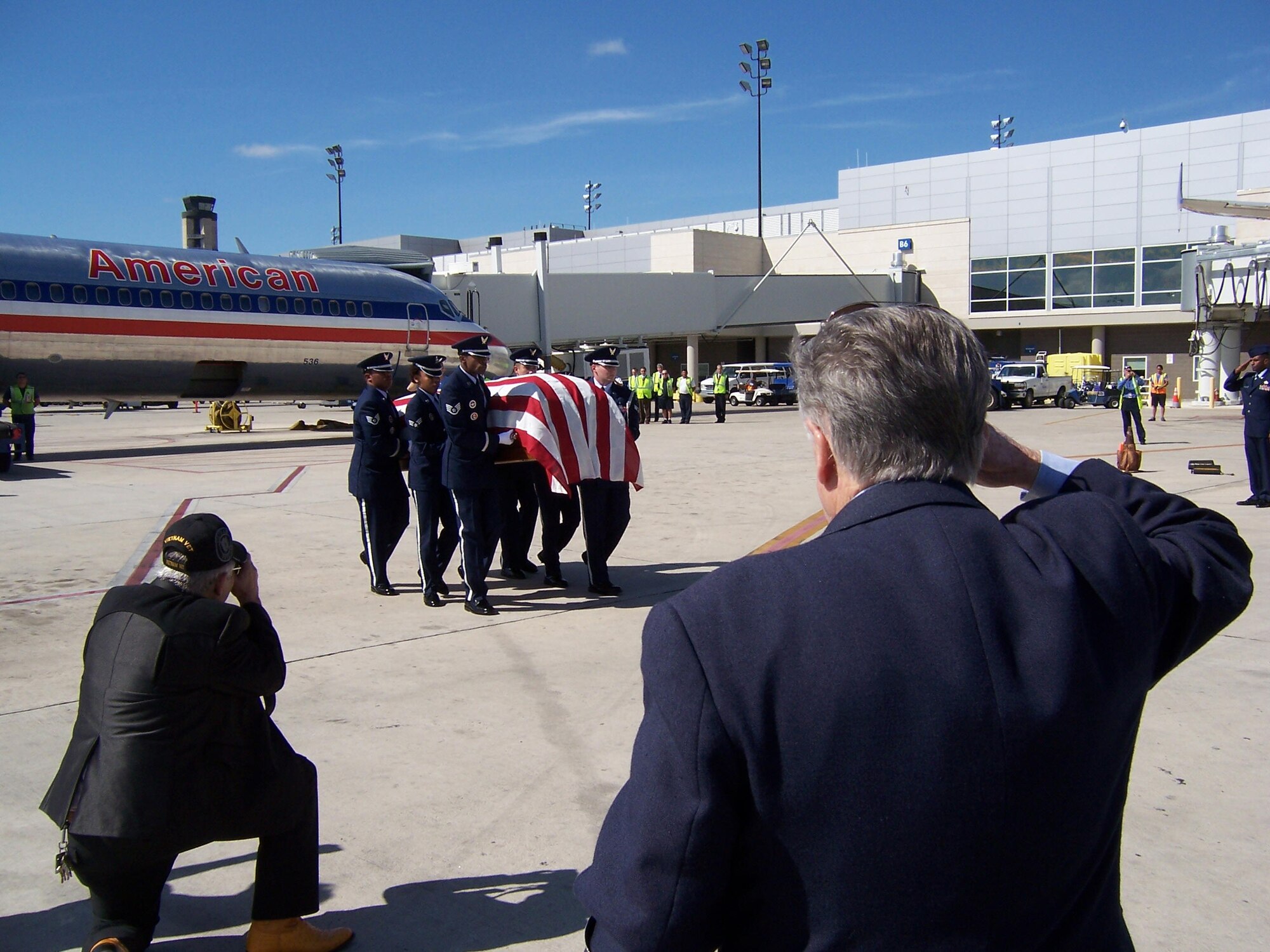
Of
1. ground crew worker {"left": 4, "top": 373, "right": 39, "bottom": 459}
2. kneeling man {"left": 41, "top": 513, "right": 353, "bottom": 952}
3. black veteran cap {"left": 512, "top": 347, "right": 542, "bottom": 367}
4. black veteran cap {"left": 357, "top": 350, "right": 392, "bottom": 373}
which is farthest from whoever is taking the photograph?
ground crew worker {"left": 4, "top": 373, "right": 39, "bottom": 459}

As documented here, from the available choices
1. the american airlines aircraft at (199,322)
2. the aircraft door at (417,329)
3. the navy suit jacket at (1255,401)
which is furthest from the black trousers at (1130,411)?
the aircraft door at (417,329)

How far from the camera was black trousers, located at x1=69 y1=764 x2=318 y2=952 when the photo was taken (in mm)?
2926

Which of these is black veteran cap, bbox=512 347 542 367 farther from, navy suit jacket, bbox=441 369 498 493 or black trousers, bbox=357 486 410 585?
black trousers, bbox=357 486 410 585

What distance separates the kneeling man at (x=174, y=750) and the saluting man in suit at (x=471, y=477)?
4378 mm

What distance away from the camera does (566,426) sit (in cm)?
821

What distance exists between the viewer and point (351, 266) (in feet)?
82.3

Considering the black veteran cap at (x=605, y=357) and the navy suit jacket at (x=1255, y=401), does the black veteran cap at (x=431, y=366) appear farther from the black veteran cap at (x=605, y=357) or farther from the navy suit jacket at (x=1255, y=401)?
the navy suit jacket at (x=1255, y=401)

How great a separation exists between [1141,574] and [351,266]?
25.4 metres

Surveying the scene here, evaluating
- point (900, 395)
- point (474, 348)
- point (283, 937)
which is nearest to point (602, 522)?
point (474, 348)

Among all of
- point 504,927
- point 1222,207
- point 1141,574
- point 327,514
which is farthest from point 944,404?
point 1222,207

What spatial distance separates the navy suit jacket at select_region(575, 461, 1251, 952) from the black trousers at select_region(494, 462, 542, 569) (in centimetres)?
735

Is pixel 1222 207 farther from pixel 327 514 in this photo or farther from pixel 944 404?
pixel 944 404

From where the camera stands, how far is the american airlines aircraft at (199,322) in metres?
19.4

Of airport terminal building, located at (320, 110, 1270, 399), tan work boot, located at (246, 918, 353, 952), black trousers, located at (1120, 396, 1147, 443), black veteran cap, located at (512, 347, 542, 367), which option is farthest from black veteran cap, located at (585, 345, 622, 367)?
airport terminal building, located at (320, 110, 1270, 399)
